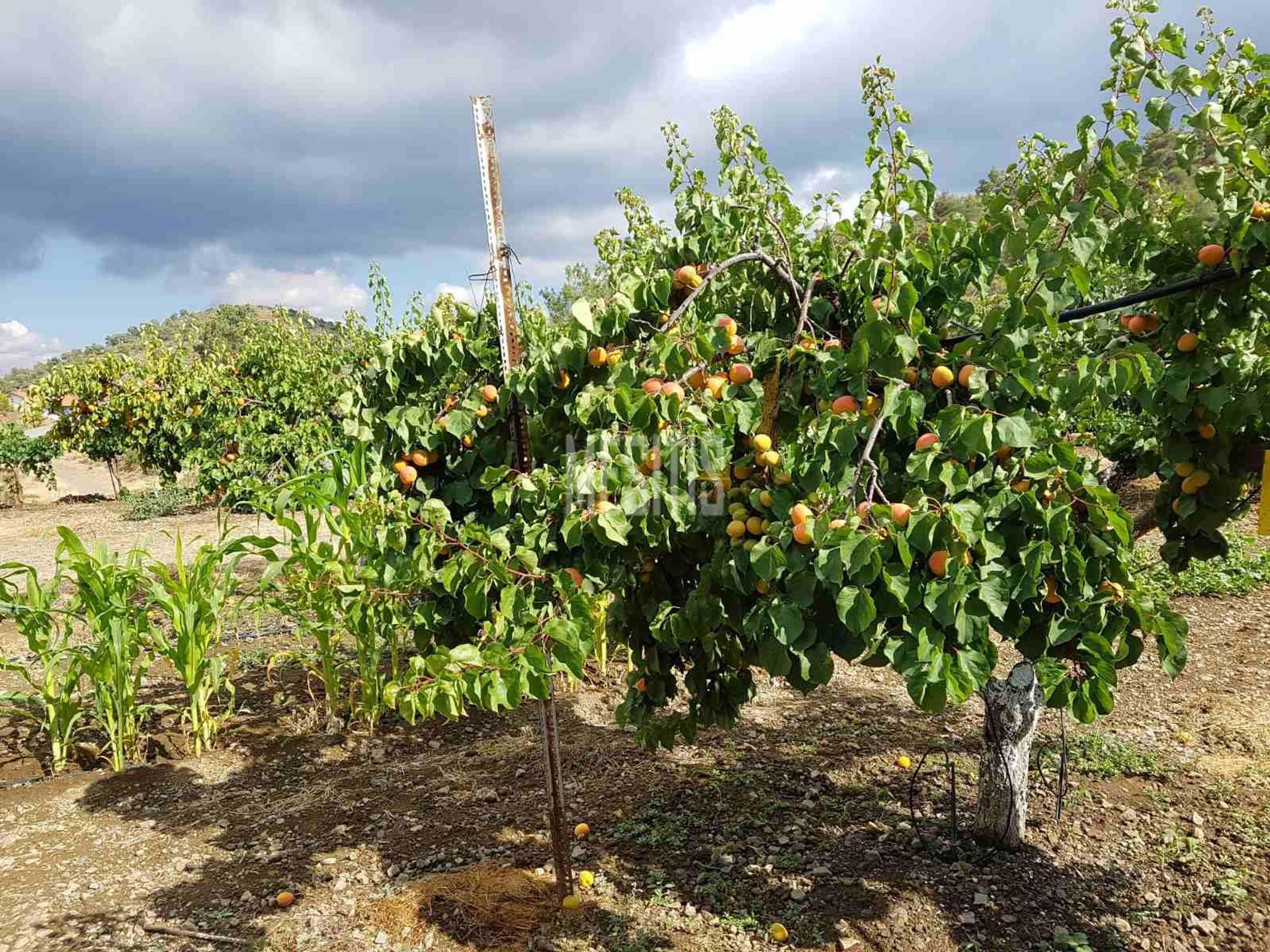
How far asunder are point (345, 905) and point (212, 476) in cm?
509

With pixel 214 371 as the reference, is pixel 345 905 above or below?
below

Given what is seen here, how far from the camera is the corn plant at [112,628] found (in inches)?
140

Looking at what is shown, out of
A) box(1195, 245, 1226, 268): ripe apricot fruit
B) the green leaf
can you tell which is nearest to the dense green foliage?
the green leaf

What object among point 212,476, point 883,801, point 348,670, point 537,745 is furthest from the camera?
point 212,476

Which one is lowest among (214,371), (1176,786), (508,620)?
(1176,786)

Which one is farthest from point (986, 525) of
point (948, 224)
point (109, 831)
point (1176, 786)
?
point (109, 831)

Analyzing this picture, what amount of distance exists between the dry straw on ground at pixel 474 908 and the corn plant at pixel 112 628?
167 centimetres

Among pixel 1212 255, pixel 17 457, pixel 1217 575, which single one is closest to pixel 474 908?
pixel 1212 255

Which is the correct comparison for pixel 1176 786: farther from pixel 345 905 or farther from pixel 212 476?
pixel 212 476

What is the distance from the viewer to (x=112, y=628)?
351 centimetres

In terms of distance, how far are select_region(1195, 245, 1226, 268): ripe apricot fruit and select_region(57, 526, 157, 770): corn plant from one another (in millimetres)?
3960

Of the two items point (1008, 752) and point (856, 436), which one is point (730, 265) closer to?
point (856, 436)

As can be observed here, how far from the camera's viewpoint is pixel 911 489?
170 centimetres

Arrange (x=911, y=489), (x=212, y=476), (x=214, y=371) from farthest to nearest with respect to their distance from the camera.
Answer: (x=214, y=371), (x=212, y=476), (x=911, y=489)
